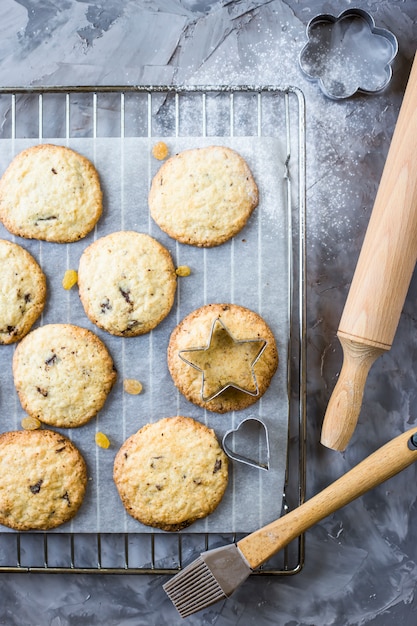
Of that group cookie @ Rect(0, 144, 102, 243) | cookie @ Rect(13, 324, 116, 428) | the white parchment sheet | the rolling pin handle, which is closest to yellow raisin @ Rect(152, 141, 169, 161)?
the white parchment sheet

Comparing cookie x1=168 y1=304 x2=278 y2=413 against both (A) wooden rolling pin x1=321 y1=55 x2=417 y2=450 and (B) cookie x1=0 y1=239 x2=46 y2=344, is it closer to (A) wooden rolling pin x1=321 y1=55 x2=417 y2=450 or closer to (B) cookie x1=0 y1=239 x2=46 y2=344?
(A) wooden rolling pin x1=321 y1=55 x2=417 y2=450

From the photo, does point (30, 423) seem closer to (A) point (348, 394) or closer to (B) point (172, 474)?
(B) point (172, 474)

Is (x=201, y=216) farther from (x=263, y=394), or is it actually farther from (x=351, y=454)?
(x=351, y=454)

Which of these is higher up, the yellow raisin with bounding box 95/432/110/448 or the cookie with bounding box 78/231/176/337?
the cookie with bounding box 78/231/176/337

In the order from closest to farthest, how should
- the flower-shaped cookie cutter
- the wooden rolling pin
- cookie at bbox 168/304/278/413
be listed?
1. the wooden rolling pin
2. cookie at bbox 168/304/278/413
3. the flower-shaped cookie cutter

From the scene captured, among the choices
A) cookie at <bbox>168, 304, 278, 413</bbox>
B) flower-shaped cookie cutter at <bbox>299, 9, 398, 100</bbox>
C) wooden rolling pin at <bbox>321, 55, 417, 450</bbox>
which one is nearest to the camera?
wooden rolling pin at <bbox>321, 55, 417, 450</bbox>

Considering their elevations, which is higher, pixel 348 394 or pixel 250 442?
pixel 348 394

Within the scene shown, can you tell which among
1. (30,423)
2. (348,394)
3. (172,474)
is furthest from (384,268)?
(30,423)

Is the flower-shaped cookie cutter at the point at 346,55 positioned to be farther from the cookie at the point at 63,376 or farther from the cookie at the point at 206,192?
the cookie at the point at 63,376
